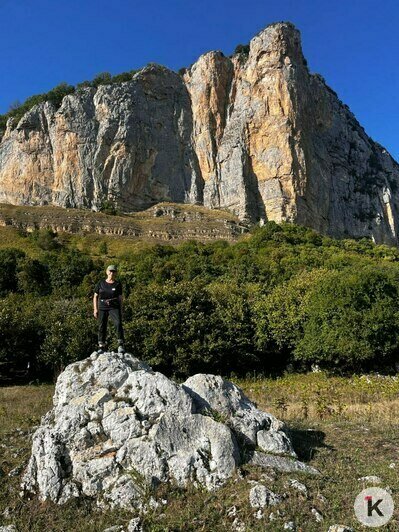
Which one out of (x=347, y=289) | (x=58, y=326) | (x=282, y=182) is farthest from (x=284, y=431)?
(x=282, y=182)

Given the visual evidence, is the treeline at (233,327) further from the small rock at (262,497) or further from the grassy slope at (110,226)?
the grassy slope at (110,226)

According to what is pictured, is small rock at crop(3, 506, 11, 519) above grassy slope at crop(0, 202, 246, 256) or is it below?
below

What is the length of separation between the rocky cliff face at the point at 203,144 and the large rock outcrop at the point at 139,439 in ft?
213

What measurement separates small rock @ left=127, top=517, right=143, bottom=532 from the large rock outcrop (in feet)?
1.24

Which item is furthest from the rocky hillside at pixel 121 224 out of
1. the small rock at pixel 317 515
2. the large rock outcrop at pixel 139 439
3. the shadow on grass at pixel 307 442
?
the small rock at pixel 317 515

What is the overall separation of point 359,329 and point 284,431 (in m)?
13.2

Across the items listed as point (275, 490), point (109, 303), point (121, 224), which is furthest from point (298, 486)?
point (121, 224)

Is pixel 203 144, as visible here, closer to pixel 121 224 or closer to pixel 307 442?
pixel 121 224

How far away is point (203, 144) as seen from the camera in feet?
266

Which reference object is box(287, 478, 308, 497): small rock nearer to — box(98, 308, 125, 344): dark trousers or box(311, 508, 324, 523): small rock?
box(311, 508, 324, 523): small rock
